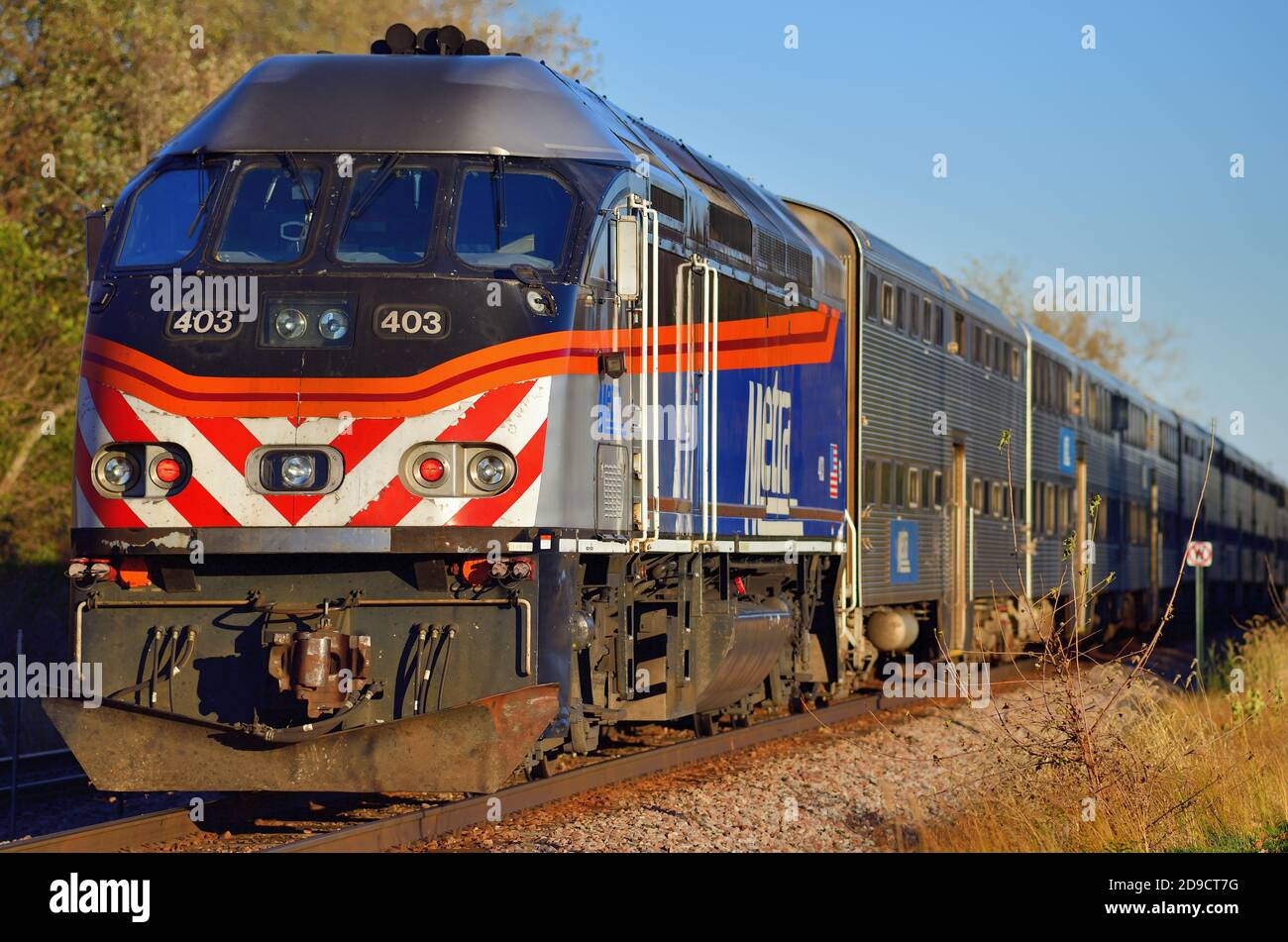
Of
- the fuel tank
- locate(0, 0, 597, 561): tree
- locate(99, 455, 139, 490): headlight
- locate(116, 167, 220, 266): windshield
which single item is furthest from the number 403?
locate(0, 0, 597, 561): tree

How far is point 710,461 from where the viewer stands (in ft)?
38.5

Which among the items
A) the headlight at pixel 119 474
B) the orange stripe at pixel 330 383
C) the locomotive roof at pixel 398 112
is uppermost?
the locomotive roof at pixel 398 112

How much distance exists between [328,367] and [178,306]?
93 cm

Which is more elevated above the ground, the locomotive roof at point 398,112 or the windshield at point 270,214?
the locomotive roof at point 398,112

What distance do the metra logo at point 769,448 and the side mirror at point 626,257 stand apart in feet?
10.3

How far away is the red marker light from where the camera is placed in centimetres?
895

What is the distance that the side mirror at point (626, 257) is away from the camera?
9.59 meters

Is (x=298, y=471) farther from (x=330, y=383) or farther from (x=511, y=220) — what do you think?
(x=511, y=220)

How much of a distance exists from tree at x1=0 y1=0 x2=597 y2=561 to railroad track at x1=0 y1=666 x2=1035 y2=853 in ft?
46.2

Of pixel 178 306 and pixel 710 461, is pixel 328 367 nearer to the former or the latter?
pixel 178 306

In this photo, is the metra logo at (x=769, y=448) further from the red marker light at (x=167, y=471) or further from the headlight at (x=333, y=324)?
the red marker light at (x=167, y=471)

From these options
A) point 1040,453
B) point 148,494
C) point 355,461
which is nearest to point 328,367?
point 355,461

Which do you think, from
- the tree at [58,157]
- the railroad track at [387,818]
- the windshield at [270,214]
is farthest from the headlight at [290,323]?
Result: the tree at [58,157]
